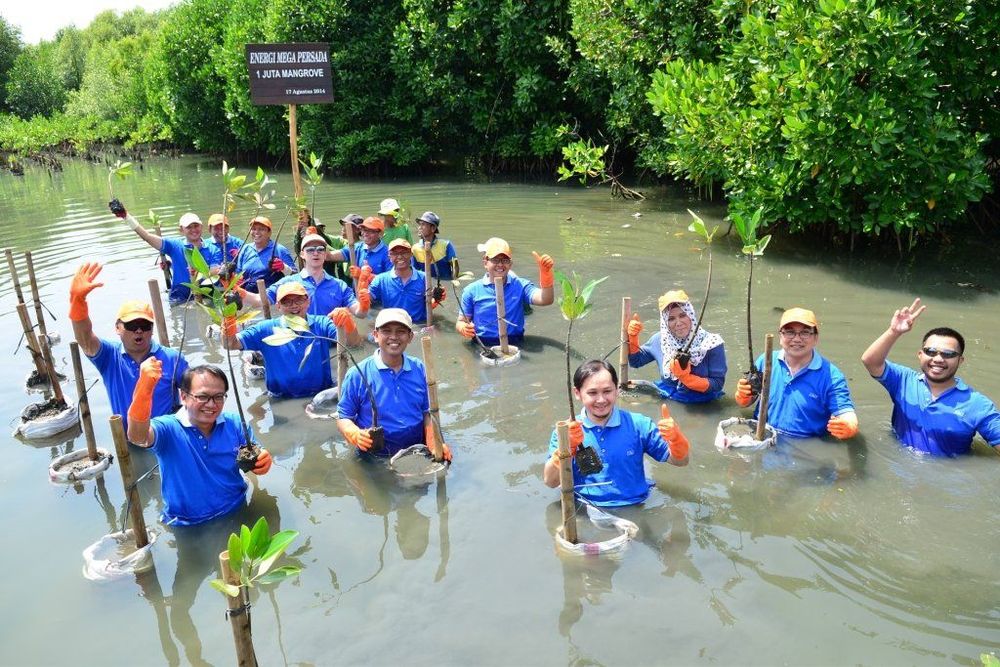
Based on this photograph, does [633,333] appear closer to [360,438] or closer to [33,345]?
[360,438]

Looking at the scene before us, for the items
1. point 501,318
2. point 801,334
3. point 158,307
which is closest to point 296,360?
point 158,307

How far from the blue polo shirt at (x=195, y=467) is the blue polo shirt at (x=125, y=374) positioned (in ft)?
3.41

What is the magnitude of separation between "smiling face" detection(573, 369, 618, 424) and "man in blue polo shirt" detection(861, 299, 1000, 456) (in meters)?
2.33

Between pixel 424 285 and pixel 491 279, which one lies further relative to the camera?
pixel 424 285

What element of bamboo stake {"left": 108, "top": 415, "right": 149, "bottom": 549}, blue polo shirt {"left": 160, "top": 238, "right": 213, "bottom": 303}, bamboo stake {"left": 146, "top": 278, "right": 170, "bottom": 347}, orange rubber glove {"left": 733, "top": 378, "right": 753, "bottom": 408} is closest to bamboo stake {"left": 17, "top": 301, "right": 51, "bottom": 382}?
bamboo stake {"left": 146, "top": 278, "right": 170, "bottom": 347}

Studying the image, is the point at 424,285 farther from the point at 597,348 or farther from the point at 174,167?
the point at 174,167

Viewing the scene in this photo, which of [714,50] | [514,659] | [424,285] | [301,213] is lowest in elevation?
[514,659]

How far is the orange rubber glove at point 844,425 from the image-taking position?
5.95m

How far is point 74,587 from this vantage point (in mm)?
4953

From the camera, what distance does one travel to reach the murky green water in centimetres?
434

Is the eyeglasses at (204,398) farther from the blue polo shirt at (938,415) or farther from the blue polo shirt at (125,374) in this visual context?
the blue polo shirt at (938,415)

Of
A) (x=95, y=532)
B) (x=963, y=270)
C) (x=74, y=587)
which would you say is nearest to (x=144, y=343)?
(x=95, y=532)

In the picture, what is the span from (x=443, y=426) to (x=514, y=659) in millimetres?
3204

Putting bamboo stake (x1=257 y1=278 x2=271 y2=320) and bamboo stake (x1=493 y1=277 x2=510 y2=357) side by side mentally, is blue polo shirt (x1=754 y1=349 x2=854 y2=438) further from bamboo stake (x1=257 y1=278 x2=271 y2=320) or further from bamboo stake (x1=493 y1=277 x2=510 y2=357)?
bamboo stake (x1=257 y1=278 x2=271 y2=320)
